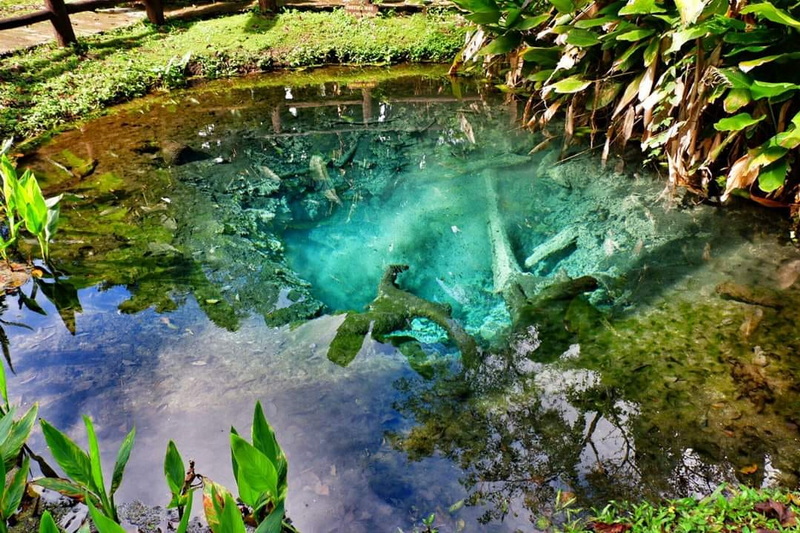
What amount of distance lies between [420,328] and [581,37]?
2627mm

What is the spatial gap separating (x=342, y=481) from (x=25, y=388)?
151cm

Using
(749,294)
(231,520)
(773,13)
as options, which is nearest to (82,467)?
(231,520)

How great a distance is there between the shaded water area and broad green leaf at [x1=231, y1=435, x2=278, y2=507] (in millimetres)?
341

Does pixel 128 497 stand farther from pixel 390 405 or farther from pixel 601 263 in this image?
pixel 601 263

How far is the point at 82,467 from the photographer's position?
1573 mm

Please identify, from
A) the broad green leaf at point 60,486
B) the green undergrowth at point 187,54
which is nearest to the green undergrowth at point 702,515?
the broad green leaf at point 60,486

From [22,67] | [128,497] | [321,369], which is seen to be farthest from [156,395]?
[22,67]

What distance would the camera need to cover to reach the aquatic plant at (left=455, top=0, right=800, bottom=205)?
307 centimetres

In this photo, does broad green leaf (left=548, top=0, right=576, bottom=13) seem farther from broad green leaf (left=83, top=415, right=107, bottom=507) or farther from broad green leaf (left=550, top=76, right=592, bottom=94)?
broad green leaf (left=83, top=415, right=107, bottom=507)

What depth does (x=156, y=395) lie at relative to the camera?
7.53ft

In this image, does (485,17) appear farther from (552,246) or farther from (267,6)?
(267,6)

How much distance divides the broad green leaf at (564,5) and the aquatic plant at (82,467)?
4.15 m

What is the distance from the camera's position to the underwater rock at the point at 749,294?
8.98ft

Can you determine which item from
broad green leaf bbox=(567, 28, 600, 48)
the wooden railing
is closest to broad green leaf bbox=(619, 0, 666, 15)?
broad green leaf bbox=(567, 28, 600, 48)
